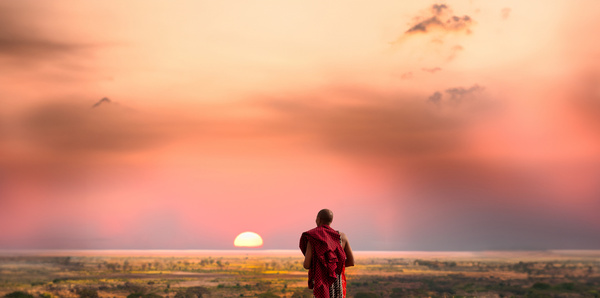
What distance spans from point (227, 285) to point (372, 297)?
29.6 ft

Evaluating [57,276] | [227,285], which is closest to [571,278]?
[227,285]

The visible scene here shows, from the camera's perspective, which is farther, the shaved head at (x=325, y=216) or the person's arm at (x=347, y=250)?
the person's arm at (x=347, y=250)

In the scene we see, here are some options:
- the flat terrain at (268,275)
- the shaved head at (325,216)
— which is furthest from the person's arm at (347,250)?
the flat terrain at (268,275)

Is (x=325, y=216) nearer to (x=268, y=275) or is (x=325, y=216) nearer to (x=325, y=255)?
(x=325, y=255)

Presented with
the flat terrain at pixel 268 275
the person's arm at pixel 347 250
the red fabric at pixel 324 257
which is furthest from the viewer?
the flat terrain at pixel 268 275

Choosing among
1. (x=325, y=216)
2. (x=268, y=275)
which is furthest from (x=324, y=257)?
(x=268, y=275)

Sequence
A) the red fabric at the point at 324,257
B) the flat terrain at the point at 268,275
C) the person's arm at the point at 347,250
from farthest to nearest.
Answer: the flat terrain at the point at 268,275 < the person's arm at the point at 347,250 < the red fabric at the point at 324,257

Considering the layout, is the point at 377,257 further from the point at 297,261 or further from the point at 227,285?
the point at 227,285

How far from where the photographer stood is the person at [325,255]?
7129mm

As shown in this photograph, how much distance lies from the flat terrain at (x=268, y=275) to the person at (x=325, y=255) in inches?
1087

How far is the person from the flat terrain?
90.6ft

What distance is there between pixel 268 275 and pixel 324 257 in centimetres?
3330

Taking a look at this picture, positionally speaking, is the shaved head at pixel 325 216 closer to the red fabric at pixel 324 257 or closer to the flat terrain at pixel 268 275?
the red fabric at pixel 324 257

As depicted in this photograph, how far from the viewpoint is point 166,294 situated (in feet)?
119
